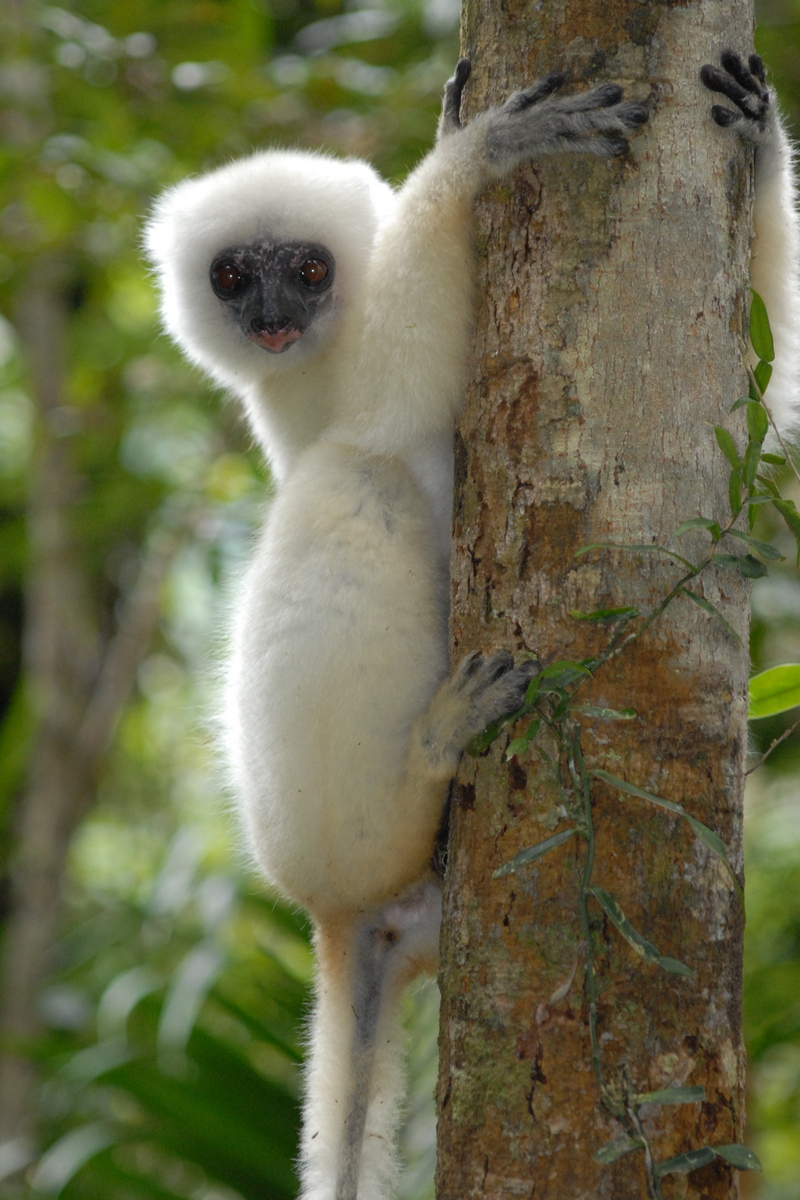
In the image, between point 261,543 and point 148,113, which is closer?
point 261,543

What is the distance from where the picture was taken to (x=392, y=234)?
8.18ft

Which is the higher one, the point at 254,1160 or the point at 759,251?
the point at 759,251

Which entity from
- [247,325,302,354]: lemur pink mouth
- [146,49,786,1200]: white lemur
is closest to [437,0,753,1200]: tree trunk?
[146,49,786,1200]: white lemur

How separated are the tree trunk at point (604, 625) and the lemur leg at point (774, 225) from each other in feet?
0.26

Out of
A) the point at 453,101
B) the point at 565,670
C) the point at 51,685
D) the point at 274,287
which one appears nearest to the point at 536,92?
the point at 453,101

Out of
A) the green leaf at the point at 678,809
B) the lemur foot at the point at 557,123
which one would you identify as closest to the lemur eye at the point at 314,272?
the lemur foot at the point at 557,123

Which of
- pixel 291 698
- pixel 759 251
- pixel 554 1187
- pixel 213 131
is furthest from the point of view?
pixel 213 131

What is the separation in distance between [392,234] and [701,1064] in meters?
1.72

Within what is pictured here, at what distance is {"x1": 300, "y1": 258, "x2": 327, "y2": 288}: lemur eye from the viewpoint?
319 cm

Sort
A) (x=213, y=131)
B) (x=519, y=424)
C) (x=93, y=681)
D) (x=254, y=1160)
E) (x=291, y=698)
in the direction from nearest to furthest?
(x=519, y=424) → (x=291, y=698) → (x=254, y=1160) → (x=213, y=131) → (x=93, y=681)

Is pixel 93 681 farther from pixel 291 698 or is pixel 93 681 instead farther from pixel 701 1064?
pixel 701 1064

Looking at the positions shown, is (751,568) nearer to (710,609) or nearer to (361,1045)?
(710,609)

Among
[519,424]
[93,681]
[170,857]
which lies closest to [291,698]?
[519,424]

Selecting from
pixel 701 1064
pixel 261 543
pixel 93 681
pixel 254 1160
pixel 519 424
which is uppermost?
pixel 519 424
